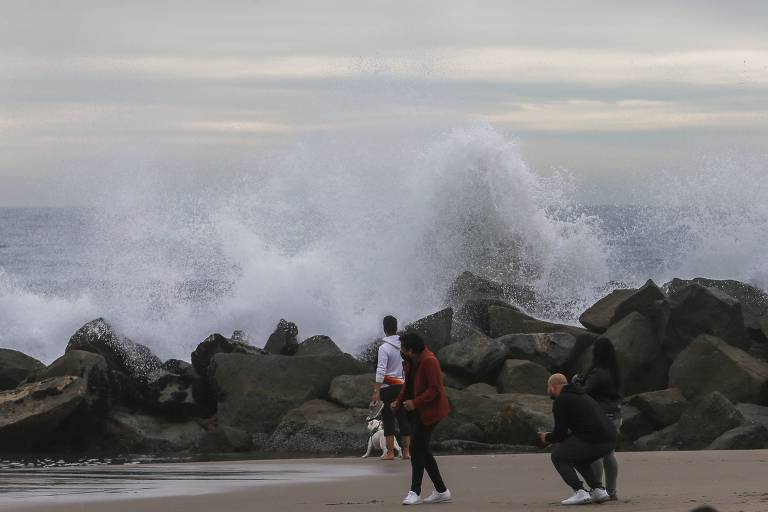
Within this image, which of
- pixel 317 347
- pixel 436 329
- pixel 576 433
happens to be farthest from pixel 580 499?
pixel 436 329

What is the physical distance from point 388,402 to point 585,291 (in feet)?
36.0

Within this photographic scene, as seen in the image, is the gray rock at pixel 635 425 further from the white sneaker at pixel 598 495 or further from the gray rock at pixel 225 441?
the white sneaker at pixel 598 495

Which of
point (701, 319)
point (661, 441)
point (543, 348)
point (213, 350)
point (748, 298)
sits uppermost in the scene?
point (748, 298)

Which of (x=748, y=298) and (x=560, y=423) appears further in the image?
(x=748, y=298)

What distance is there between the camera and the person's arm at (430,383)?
8055 millimetres

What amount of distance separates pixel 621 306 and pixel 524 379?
7.47 ft

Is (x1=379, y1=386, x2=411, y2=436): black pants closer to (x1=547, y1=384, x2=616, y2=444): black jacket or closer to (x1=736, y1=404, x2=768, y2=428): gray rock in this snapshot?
(x1=547, y1=384, x2=616, y2=444): black jacket

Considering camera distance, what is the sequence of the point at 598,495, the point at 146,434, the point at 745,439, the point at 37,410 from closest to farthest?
the point at 598,495 < the point at 745,439 < the point at 37,410 < the point at 146,434

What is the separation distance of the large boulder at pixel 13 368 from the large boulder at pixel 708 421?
7363 mm

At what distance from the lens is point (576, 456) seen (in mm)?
7531

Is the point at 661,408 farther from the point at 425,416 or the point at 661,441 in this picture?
the point at 425,416

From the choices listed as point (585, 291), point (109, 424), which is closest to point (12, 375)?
→ point (109, 424)

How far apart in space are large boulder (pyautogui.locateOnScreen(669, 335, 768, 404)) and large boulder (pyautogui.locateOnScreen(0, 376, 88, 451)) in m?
6.45

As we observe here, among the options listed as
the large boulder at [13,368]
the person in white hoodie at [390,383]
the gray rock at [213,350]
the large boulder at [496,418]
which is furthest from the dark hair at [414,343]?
the large boulder at [13,368]
